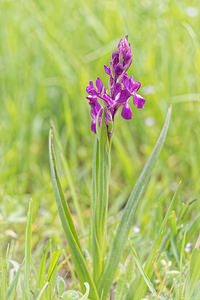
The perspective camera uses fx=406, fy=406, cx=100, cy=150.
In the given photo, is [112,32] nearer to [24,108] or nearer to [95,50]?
[95,50]

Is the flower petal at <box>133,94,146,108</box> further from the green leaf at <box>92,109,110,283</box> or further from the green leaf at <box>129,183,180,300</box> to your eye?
the green leaf at <box>129,183,180,300</box>

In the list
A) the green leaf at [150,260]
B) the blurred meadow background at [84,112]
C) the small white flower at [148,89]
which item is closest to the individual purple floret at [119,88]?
the green leaf at [150,260]

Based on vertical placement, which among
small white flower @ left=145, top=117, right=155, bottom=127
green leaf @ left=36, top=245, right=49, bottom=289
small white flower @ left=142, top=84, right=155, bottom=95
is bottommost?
green leaf @ left=36, top=245, right=49, bottom=289

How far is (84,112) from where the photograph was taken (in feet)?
7.88

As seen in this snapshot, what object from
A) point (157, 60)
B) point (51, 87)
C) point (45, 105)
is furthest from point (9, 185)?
point (157, 60)

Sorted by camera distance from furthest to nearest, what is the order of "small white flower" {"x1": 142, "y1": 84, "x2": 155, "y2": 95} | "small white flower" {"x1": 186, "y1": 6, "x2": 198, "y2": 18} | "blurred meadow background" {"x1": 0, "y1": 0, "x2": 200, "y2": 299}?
"small white flower" {"x1": 186, "y1": 6, "x2": 198, "y2": 18}, "small white flower" {"x1": 142, "y1": 84, "x2": 155, "y2": 95}, "blurred meadow background" {"x1": 0, "y1": 0, "x2": 200, "y2": 299}

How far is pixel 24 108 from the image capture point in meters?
2.43

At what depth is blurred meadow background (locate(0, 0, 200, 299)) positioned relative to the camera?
6.26 feet

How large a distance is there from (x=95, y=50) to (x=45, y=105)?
0.50m

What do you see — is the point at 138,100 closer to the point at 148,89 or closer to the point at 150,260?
the point at 150,260

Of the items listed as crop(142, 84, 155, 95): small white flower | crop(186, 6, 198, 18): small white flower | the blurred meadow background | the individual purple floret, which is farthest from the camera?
crop(186, 6, 198, 18): small white flower

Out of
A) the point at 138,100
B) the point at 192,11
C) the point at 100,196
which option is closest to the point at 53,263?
the point at 100,196

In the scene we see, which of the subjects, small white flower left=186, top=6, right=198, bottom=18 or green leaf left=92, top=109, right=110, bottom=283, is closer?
green leaf left=92, top=109, right=110, bottom=283

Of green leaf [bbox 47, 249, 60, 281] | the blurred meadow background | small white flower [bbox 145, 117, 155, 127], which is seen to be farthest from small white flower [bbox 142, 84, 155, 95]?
green leaf [bbox 47, 249, 60, 281]
